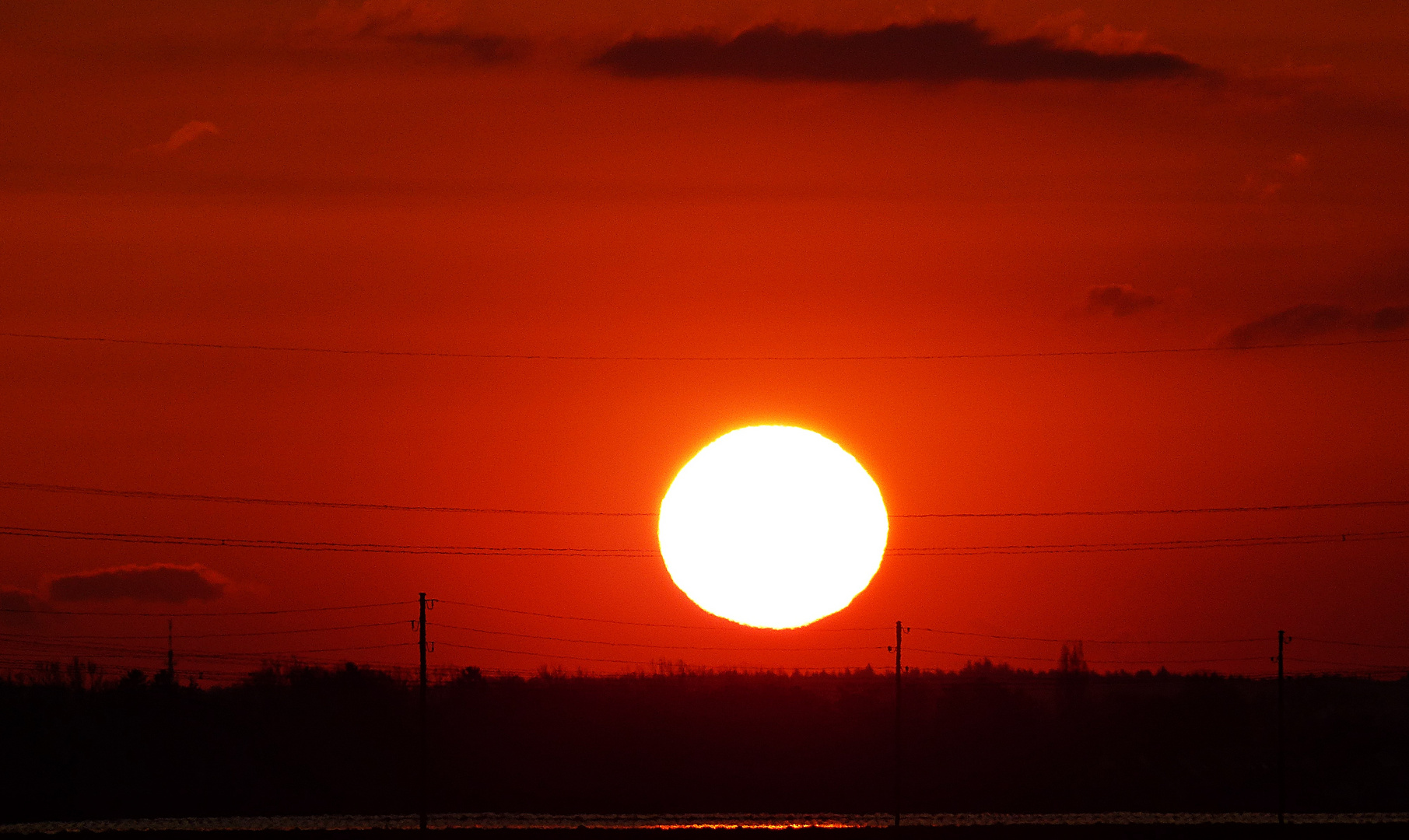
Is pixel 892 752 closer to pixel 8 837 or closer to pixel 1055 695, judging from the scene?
pixel 1055 695

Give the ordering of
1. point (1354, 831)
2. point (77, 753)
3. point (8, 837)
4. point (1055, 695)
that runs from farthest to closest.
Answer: point (1055, 695) < point (77, 753) < point (8, 837) < point (1354, 831)

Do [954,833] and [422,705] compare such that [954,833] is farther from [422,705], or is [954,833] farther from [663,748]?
[663,748]

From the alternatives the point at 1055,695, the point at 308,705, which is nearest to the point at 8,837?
the point at 308,705

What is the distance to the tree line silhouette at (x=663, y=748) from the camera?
458 feet

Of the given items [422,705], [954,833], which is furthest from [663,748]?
[954,833]

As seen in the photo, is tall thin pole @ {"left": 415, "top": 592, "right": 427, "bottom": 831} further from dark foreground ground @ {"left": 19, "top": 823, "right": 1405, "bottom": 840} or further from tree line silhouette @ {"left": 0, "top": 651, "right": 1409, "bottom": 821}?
tree line silhouette @ {"left": 0, "top": 651, "right": 1409, "bottom": 821}

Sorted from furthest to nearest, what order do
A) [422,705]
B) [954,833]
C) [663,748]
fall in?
[663,748]
[422,705]
[954,833]

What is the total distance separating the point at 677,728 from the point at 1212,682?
5855cm

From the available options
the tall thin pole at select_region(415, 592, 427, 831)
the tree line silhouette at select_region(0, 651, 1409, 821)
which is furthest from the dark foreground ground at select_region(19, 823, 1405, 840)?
the tree line silhouette at select_region(0, 651, 1409, 821)

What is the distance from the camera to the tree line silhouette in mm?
139750

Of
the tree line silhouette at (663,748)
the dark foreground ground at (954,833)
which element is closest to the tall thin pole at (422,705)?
the dark foreground ground at (954,833)

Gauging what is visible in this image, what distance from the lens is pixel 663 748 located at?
153 m

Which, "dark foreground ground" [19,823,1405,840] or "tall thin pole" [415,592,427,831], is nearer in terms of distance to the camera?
"dark foreground ground" [19,823,1405,840]

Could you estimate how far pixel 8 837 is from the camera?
10269cm
